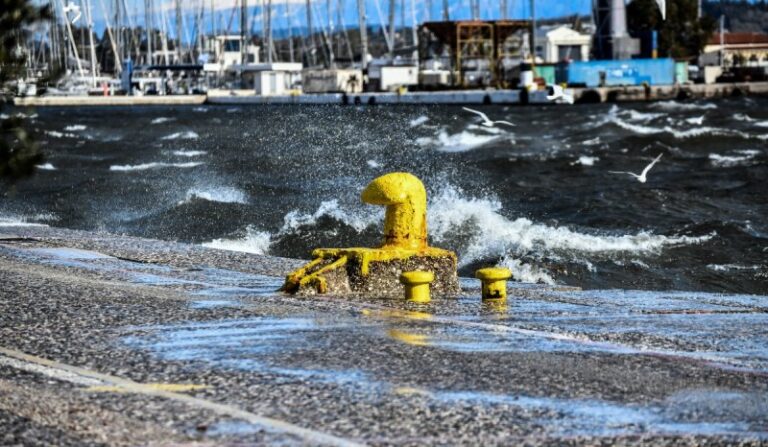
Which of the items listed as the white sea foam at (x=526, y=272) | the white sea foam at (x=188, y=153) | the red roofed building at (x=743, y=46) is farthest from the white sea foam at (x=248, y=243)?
the red roofed building at (x=743, y=46)

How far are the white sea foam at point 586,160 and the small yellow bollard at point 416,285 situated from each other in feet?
95.1

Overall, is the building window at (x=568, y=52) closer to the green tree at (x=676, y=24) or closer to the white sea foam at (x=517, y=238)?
the green tree at (x=676, y=24)

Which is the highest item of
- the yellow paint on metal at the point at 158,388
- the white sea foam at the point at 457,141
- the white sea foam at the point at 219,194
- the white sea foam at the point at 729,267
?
the yellow paint on metal at the point at 158,388

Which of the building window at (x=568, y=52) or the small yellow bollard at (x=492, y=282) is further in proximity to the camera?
the building window at (x=568, y=52)

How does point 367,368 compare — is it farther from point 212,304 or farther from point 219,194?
point 219,194

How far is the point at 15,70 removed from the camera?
30.8 ft

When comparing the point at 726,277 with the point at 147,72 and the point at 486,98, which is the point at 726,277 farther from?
the point at 147,72

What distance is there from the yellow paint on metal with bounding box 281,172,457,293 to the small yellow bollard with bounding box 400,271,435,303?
621 millimetres

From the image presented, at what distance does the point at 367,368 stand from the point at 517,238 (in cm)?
1196

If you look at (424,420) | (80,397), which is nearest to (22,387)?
(80,397)

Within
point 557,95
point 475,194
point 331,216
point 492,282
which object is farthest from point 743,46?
point 492,282

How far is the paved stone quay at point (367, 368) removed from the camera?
6117 millimetres

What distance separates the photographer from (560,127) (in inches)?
2436

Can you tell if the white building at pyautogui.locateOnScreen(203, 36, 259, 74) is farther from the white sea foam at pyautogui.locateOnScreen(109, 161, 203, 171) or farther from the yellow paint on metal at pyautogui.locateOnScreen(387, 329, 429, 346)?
the yellow paint on metal at pyautogui.locateOnScreen(387, 329, 429, 346)
